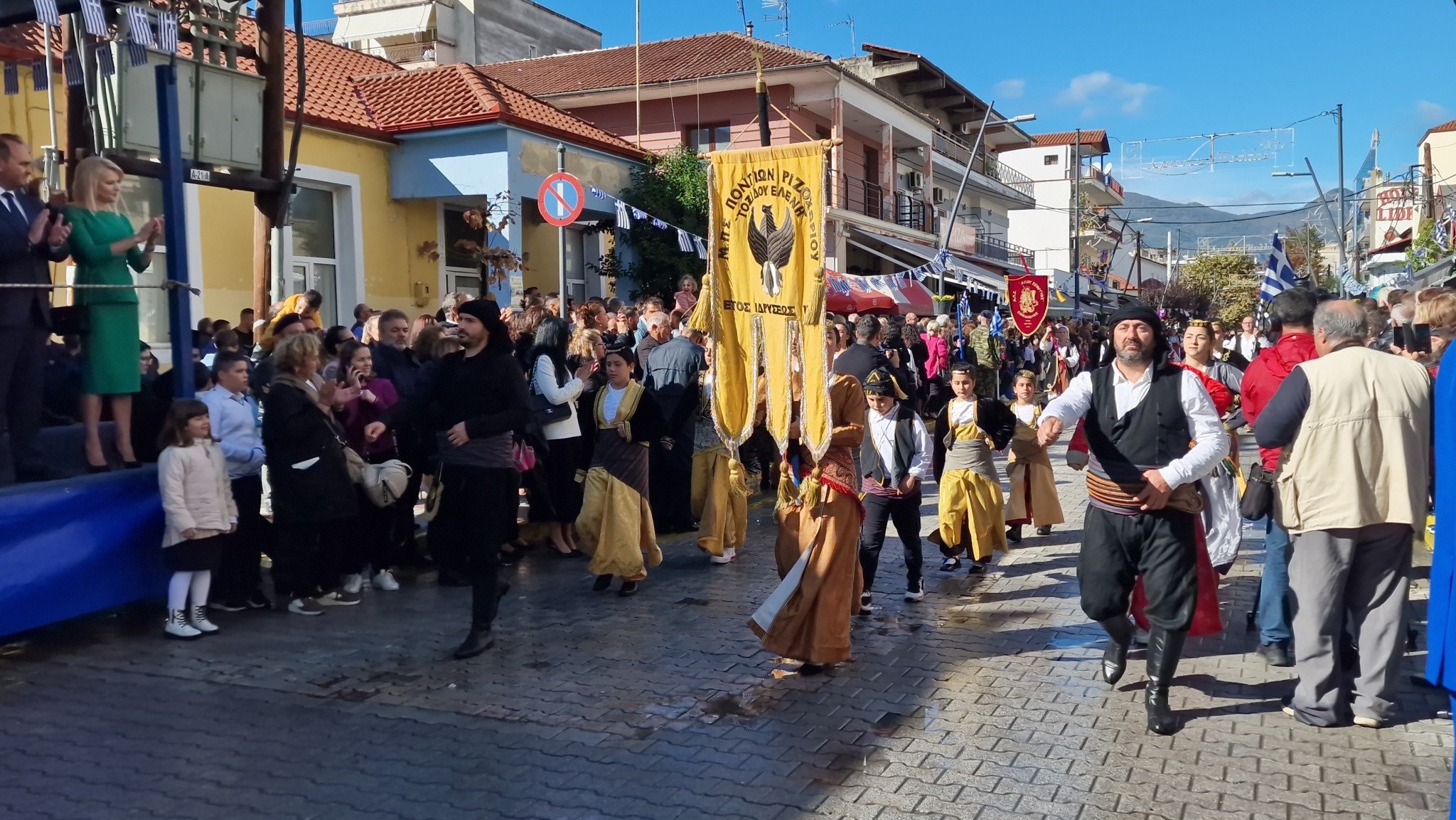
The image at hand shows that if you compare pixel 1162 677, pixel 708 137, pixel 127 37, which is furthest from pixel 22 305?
pixel 708 137

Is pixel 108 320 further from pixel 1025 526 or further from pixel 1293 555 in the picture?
pixel 1025 526

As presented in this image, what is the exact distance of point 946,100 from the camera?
123 feet

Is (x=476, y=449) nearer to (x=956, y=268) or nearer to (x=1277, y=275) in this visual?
(x=1277, y=275)

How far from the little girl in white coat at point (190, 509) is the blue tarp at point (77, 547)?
0.20 metres

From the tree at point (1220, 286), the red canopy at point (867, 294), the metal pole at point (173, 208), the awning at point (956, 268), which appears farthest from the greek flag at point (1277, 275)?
the tree at point (1220, 286)

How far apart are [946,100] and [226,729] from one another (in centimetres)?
3595

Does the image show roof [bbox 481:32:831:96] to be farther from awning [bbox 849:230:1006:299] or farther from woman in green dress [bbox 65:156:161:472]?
woman in green dress [bbox 65:156:161:472]

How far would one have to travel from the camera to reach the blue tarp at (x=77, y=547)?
5723 millimetres

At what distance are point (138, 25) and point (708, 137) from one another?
21657 millimetres

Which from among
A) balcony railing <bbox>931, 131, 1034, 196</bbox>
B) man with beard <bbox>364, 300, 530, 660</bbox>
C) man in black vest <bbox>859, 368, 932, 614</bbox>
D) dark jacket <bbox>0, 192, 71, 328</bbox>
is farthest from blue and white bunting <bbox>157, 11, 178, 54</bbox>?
balcony railing <bbox>931, 131, 1034, 196</bbox>

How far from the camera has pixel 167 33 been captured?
21.8 ft

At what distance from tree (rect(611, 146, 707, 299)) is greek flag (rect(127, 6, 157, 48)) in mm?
14155

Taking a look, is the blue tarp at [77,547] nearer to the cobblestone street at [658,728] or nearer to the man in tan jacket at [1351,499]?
the cobblestone street at [658,728]

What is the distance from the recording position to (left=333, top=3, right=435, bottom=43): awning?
30172 millimetres
